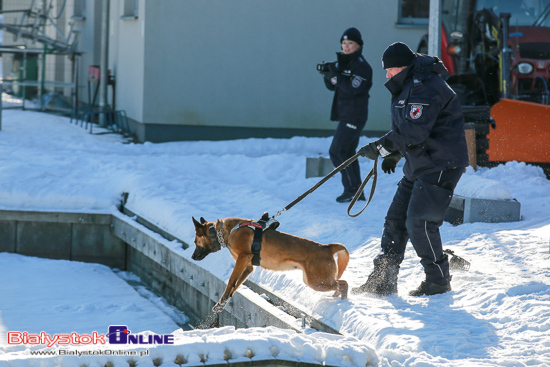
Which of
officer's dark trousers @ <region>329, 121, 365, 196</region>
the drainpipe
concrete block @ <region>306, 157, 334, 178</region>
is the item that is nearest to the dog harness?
officer's dark trousers @ <region>329, 121, 365, 196</region>

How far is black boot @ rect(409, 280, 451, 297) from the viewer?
5043 mm

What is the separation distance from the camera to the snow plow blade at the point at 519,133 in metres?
8.93

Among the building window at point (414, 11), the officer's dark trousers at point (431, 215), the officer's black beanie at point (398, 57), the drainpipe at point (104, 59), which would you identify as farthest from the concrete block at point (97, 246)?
the building window at point (414, 11)

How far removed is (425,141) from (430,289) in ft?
3.58

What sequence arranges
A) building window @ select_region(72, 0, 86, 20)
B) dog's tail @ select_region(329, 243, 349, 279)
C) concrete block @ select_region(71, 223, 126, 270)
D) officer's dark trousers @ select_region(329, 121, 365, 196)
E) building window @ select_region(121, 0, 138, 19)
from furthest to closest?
building window @ select_region(72, 0, 86, 20) < building window @ select_region(121, 0, 138, 19) < concrete block @ select_region(71, 223, 126, 270) < officer's dark trousers @ select_region(329, 121, 365, 196) < dog's tail @ select_region(329, 243, 349, 279)

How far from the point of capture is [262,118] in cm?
1435

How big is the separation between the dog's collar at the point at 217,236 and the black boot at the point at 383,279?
3.44ft

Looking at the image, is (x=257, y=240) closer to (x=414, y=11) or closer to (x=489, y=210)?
(x=489, y=210)

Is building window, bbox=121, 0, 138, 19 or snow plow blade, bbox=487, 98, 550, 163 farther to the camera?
building window, bbox=121, 0, 138, 19

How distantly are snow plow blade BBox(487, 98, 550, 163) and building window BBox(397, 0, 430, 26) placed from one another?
5907 mm

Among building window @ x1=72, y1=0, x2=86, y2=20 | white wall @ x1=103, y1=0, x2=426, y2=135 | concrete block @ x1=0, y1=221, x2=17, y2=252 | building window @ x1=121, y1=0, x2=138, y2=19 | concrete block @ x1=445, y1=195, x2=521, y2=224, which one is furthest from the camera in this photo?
building window @ x1=72, y1=0, x2=86, y2=20

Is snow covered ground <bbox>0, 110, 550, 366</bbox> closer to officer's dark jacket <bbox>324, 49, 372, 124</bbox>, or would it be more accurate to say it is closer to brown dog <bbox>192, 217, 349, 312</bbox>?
brown dog <bbox>192, 217, 349, 312</bbox>

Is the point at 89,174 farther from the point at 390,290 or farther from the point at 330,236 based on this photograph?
the point at 390,290

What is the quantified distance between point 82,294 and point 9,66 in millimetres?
22592
